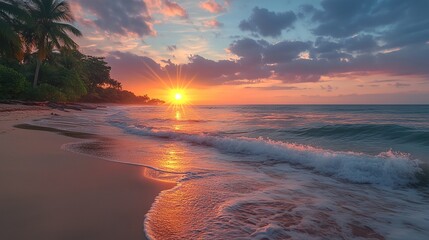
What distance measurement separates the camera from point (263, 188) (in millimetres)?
4590

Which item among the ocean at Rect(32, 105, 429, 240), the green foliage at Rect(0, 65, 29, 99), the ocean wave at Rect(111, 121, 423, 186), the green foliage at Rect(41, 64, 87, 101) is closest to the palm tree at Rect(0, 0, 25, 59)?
the green foliage at Rect(0, 65, 29, 99)

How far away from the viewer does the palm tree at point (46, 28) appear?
93.4 feet

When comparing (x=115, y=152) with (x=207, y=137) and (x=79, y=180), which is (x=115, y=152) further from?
(x=207, y=137)

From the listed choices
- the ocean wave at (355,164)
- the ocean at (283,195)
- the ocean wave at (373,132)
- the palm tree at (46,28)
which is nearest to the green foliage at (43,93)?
the palm tree at (46,28)

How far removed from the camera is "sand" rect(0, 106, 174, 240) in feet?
8.30

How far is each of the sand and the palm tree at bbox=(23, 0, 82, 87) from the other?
28.5 metres

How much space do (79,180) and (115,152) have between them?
124 inches

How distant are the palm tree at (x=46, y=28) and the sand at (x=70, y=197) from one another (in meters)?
28.5

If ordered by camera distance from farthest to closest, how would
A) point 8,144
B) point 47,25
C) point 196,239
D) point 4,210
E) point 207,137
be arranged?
point 47,25
point 207,137
point 8,144
point 4,210
point 196,239

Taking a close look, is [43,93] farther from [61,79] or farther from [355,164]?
[355,164]

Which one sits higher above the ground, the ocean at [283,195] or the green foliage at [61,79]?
the green foliage at [61,79]

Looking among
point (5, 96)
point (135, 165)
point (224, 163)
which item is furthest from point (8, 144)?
point (5, 96)

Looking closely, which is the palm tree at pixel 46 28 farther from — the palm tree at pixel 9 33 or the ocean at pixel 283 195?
the ocean at pixel 283 195

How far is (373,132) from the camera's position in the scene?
557 inches
